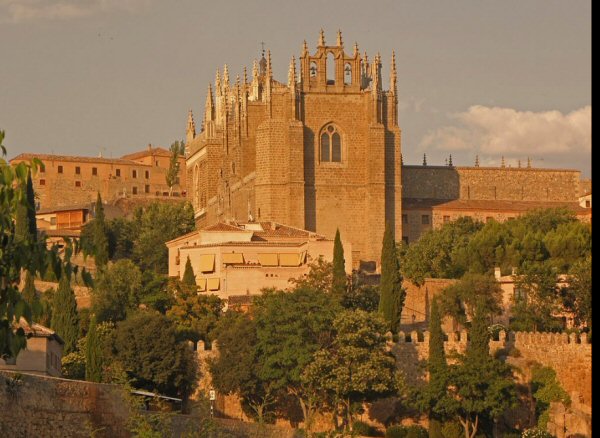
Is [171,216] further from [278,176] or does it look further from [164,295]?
[164,295]

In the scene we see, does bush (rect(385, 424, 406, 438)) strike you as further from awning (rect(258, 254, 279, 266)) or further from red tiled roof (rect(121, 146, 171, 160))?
red tiled roof (rect(121, 146, 171, 160))

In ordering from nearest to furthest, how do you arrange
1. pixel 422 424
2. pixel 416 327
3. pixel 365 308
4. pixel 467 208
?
1. pixel 422 424
2. pixel 365 308
3. pixel 416 327
4. pixel 467 208

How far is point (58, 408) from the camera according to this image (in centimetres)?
3262

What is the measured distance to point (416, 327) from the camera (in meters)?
58.7

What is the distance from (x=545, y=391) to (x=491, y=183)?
31.8m

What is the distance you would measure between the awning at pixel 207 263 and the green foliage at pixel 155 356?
12.4 meters

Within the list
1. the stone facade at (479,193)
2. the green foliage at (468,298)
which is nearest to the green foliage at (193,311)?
the green foliage at (468,298)

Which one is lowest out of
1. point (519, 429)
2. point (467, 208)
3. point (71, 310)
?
point (519, 429)

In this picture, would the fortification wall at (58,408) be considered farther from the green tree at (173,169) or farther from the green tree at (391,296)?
the green tree at (173,169)

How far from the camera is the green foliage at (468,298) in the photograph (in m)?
57.3

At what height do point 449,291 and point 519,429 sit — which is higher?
point 449,291

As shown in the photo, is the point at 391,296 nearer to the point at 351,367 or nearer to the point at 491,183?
the point at 351,367

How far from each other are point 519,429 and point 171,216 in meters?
34.4

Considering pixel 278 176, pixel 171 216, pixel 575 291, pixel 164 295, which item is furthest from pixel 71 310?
pixel 171 216
